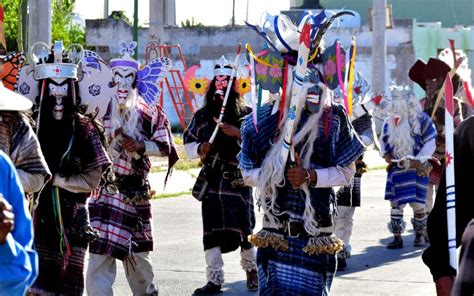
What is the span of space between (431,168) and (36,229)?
6.98 metres

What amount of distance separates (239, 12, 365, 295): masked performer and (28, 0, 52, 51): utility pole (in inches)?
316

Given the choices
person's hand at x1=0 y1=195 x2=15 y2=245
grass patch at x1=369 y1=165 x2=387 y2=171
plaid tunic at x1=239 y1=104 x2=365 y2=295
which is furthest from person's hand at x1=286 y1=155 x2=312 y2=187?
grass patch at x1=369 y1=165 x2=387 y2=171

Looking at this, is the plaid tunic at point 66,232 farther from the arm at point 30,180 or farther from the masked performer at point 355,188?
the masked performer at point 355,188

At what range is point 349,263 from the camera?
12.4m

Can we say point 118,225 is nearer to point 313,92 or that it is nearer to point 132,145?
point 132,145

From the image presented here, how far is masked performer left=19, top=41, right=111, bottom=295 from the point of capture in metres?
7.83

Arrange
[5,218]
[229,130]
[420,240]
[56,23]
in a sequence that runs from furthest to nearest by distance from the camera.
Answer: [56,23] → [420,240] → [229,130] → [5,218]

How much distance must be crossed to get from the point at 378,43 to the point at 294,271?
908 inches

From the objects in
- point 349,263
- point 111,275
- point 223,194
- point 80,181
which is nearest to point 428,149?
point 349,263

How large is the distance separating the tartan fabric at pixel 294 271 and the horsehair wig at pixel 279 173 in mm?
144

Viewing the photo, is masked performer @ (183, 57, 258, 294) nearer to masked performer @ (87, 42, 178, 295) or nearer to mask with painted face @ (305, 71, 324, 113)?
masked performer @ (87, 42, 178, 295)

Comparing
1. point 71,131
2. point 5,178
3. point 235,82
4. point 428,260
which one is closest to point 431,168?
point 235,82

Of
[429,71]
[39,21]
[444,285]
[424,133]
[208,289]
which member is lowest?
[208,289]

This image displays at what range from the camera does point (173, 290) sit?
416 inches
